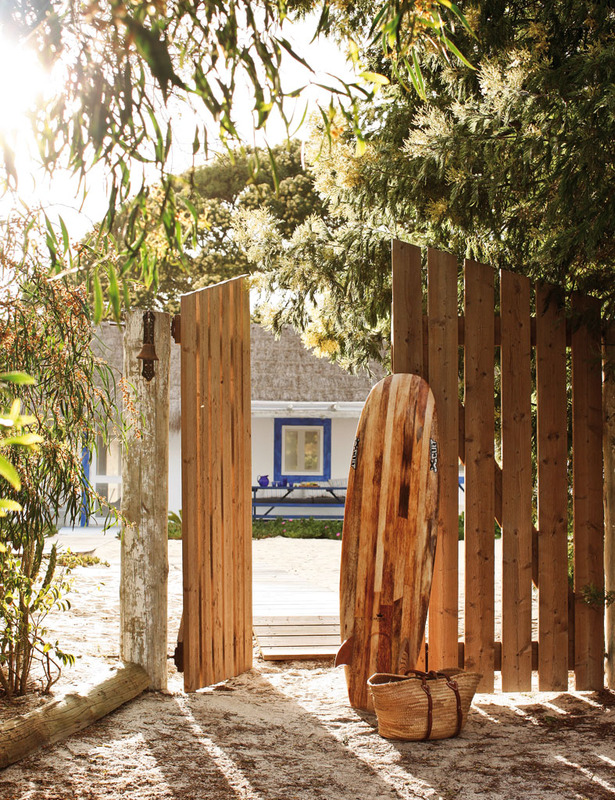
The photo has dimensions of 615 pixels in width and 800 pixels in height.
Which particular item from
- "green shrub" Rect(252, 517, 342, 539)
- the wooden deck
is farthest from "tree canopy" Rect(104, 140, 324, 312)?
the wooden deck

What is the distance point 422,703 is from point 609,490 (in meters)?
1.66

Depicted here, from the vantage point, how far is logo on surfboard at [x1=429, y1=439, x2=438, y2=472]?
4020mm

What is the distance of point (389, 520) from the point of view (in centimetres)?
402

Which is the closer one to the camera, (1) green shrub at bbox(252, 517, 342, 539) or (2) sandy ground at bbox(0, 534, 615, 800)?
(2) sandy ground at bbox(0, 534, 615, 800)

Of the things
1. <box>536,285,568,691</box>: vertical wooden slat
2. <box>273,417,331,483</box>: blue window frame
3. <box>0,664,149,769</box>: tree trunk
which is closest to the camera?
<box>0,664,149,769</box>: tree trunk

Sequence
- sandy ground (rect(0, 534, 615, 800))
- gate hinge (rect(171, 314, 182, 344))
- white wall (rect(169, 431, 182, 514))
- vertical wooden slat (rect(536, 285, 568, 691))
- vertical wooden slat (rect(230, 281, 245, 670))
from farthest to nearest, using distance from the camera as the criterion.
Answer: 1. white wall (rect(169, 431, 182, 514))
2. vertical wooden slat (rect(230, 281, 245, 670))
3. gate hinge (rect(171, 314, 182, 344))
4. vertical wooden slat (rect(536, 285, 568, 691))
5. sandy ground (rect(0, 534, 615, 800))

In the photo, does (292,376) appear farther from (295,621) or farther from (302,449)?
(295,621)

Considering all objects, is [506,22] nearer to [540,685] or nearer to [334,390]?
[540,685]

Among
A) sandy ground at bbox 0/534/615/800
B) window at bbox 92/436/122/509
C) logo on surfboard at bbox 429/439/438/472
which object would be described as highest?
logo on surfboard at bbox 429/439/438/472

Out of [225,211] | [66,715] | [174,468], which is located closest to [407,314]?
[66,715]

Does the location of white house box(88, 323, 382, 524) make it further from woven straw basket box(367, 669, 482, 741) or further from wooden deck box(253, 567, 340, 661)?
woven straw basket box(367, 669, 482, 741)

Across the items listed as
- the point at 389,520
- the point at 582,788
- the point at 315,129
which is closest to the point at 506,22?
the point at 315,129

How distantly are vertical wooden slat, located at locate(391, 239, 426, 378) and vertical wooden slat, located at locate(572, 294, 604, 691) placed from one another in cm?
88

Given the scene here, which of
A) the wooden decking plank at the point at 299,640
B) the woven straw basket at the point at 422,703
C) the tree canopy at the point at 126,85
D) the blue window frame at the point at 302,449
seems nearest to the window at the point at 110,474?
the blue window frame at the point at 302,449
